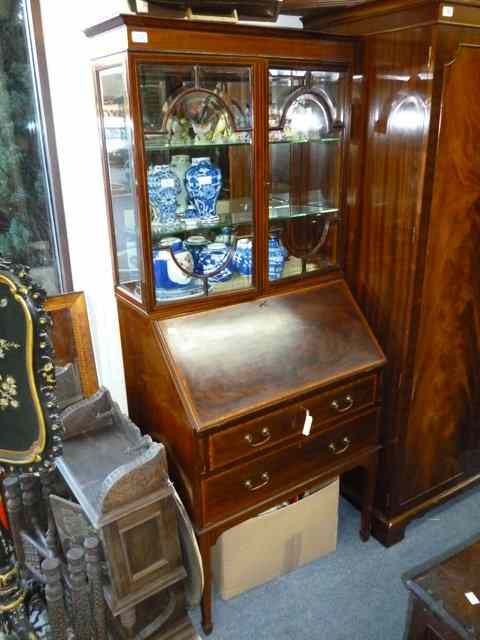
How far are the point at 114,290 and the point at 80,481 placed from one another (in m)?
0.67

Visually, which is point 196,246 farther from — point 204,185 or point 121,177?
point 121,177

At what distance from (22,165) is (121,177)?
1.17ft

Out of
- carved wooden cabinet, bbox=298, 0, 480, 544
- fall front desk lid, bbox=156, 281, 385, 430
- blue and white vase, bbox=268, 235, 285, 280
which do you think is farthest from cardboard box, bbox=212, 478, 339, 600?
blue and white vase, bbox=268, 235, 285, 280

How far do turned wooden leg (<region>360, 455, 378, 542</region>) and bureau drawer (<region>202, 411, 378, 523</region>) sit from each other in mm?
100

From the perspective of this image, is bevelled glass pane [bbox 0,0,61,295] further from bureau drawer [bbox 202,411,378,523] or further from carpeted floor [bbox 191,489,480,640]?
carpeted floor [bbox 191,489,480,640]

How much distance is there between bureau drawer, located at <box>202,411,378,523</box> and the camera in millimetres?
1679

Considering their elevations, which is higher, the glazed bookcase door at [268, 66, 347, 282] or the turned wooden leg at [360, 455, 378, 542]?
the glazed bookcase door at [268, 66, 347, 282]

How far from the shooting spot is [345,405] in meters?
1.89

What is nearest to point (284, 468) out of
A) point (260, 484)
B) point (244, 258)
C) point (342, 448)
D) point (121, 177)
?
point (260, 484)

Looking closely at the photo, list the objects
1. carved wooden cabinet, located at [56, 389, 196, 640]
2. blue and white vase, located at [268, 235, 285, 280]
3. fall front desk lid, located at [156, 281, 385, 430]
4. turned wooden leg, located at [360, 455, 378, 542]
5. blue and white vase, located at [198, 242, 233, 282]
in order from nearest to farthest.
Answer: carved wooden cabinet, located at [56, 389, 196, 640], fall front desk lid, located at [156, 281, 385, 430], blue and white vase, located at [198, 242, 233, 282], blue and white vase, located at [268, 235, 285, 280], turned wooden leg, located at [360, 455, 378, 542]

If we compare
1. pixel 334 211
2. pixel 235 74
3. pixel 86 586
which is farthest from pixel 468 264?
pixel 86 586

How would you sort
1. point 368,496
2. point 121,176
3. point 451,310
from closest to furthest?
point 121,176
point 451,310
point 368,496

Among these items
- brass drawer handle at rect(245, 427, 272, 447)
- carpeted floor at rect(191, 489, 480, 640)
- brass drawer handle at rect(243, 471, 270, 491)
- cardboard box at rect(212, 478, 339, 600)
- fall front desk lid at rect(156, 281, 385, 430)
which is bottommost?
carpeted floor at rect(191, 489, 480, 640)

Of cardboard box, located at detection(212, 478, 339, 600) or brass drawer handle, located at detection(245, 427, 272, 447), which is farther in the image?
cardboard box, located at detection(212, 478, 339, 600)
